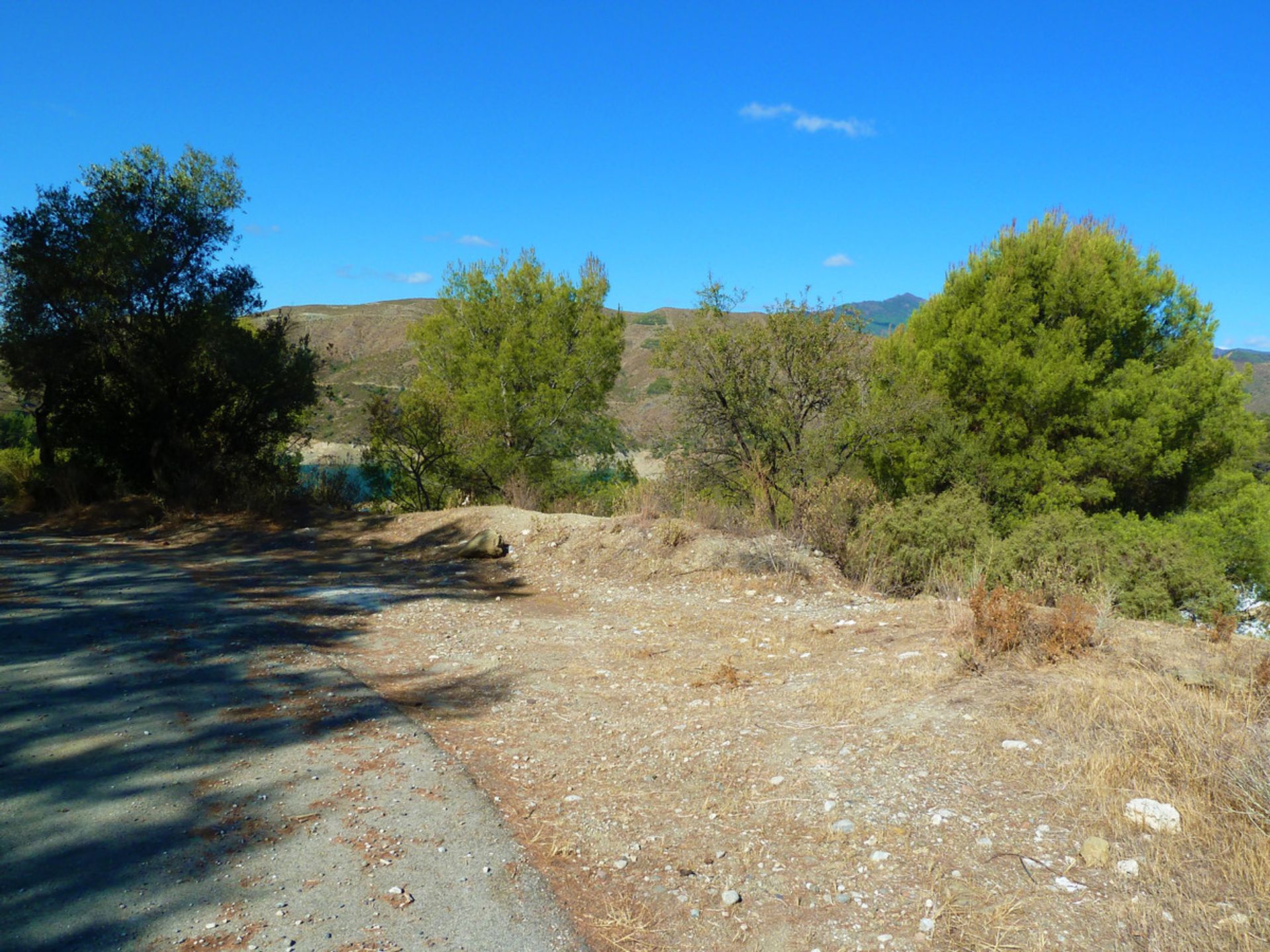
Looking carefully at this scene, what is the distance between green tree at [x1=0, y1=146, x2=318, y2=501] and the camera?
14.9m

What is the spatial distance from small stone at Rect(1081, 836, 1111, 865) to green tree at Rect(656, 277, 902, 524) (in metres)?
9.82

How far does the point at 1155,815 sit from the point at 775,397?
1043cm

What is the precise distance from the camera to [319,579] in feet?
33.3

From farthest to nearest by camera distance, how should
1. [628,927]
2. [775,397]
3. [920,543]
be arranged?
1. [775,397]
2. [920,543]
3. [628,927]

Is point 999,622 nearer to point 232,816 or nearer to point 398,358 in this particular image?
point 232,816

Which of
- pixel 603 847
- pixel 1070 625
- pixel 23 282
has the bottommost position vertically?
pixel 603 847

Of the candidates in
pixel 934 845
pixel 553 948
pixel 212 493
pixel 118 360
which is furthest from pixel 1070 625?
pixel 118 360

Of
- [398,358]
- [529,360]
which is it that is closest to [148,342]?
[529,360]

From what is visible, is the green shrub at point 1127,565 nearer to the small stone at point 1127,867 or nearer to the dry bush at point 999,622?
the dry bush at point 999,622

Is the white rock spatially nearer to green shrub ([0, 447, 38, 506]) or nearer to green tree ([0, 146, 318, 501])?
green tree ([0, 146, 318, 501])

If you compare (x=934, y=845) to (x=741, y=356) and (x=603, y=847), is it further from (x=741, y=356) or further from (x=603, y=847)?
(x=741, y=356)

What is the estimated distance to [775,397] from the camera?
44.6ft

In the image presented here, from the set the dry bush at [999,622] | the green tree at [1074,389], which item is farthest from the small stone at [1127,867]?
the green tree at [1074,389]

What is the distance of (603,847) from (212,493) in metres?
14.6
